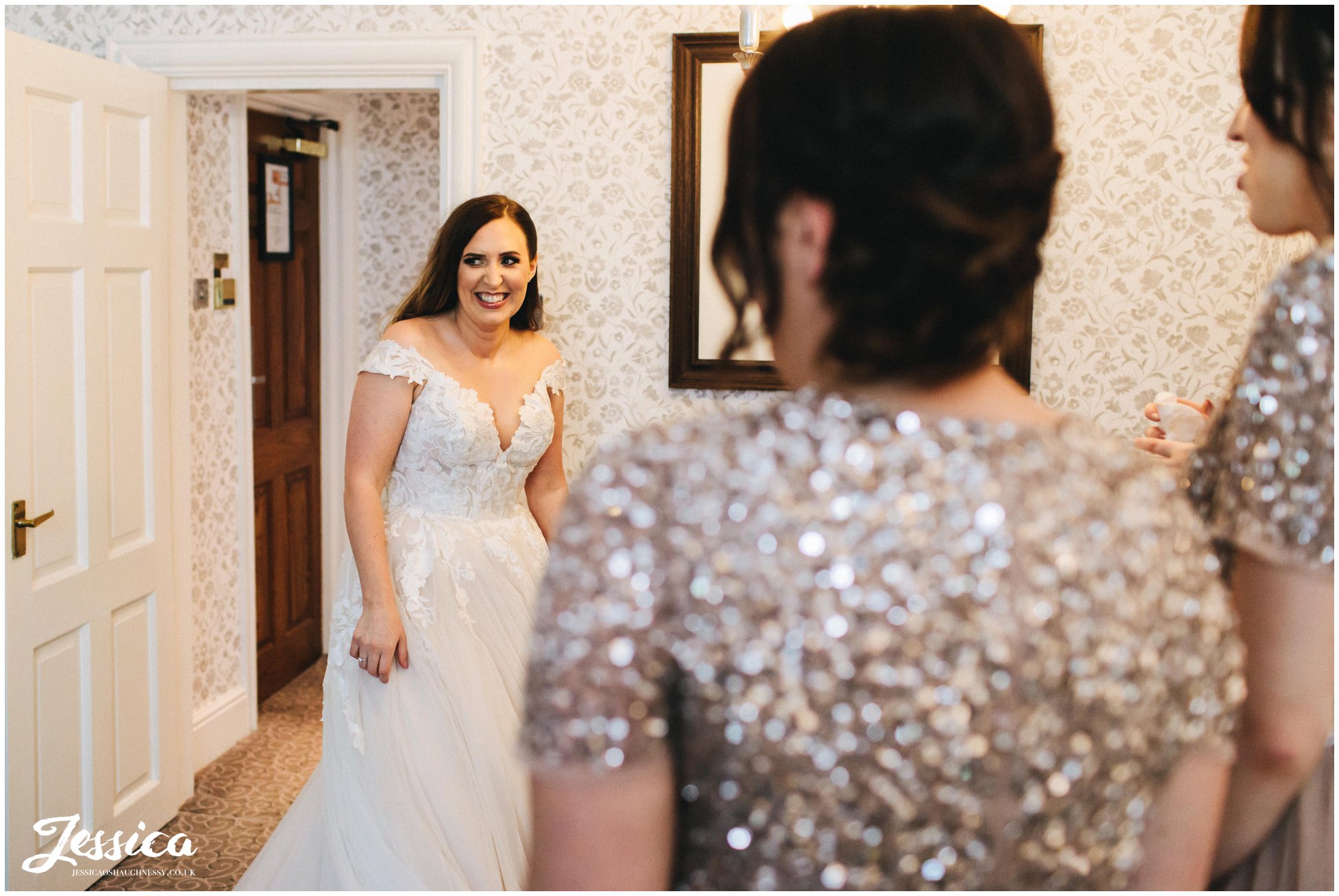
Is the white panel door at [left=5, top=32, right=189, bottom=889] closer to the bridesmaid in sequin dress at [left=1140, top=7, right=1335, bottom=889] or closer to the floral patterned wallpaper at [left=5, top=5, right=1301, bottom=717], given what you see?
the floral patterned wallpaper at [left=5, top=5, right=1301, bottom=717]

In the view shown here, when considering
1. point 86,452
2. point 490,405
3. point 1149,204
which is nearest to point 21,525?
point 86,452

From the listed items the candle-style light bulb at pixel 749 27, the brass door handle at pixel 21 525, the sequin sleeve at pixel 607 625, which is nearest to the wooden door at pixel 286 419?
the brass door handle at pixel 21 525

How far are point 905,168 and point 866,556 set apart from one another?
9.0 inches

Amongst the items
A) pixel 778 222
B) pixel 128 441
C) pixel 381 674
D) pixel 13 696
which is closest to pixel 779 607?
pixel 778 222

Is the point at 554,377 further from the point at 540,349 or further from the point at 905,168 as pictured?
the point at 905,168

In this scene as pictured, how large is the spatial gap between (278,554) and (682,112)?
2.48 m

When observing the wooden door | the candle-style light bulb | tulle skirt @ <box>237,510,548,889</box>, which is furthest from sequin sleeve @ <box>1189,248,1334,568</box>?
the wooden door

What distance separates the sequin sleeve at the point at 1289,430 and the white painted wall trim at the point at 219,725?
3.31 metres

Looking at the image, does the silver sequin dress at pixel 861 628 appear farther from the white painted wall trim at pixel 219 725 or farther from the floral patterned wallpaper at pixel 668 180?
the white painted wall trim at pixel 219 725

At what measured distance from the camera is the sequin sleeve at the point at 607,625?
677mm

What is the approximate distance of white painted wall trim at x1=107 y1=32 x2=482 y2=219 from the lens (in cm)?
299

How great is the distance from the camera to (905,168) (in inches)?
25.9

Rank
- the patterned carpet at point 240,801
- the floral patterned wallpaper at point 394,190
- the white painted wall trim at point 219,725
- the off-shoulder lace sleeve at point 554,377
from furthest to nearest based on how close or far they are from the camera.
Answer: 1. the floral patterned wallpaper at point 394,190
2. the white painted wall trim at point 219,725
3. the patterned carpet at point 240,801
4. the off-shoulder lace sleeve at point 554,377

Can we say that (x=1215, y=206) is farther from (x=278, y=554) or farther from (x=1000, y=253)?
(x=278, y=554)
